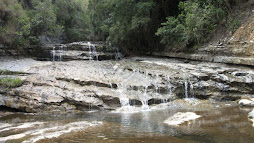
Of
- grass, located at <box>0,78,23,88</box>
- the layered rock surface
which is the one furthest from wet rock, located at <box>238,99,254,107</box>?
grass, located at <box>0,78,23,88</box>

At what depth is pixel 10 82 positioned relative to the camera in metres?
8.09

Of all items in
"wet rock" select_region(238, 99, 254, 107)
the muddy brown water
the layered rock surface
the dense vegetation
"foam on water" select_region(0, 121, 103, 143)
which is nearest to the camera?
the muddy brown water

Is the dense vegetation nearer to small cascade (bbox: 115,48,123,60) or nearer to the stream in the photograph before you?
small cascade (bbox: 115,48,123,60)

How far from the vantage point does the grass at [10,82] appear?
Answer: 8023mm

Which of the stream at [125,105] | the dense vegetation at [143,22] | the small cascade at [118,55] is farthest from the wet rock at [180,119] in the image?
the small cascade at [118,55]

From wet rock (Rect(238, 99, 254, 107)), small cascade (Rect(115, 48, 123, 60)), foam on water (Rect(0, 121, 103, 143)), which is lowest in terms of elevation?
foam on water (Rect(0, 121, 103, 143))

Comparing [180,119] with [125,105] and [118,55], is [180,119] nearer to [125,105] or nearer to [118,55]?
[125,105]

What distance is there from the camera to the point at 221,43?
1079cm

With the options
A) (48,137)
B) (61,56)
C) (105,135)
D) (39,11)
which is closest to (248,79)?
(105,135)

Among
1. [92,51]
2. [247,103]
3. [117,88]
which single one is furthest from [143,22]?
[247,103]

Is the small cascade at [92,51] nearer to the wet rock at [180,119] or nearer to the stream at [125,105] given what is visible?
the stream at [125,105]

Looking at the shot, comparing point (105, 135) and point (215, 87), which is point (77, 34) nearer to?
point (215, 87)

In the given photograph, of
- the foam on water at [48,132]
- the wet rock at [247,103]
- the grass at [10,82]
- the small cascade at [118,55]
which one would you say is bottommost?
the foam on water at [48,132]

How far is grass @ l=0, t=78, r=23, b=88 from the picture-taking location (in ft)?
26.3
